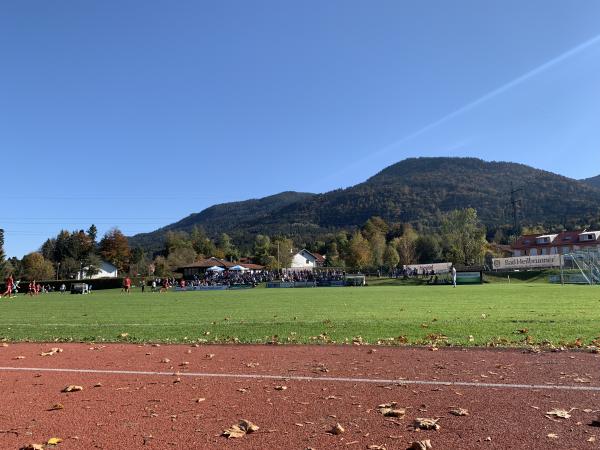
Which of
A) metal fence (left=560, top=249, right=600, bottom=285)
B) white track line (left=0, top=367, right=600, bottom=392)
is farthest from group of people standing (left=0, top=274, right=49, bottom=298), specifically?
metal fence (left=560, top=249, right=600, bottom=285)

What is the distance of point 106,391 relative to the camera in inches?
255

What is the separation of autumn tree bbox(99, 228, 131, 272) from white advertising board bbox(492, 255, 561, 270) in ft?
342

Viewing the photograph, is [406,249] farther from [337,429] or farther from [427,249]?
[337,429]

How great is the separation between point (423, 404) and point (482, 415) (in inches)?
25.9

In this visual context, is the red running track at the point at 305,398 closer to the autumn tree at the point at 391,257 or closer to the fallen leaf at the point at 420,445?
the fallen leaf at the point at 420,445

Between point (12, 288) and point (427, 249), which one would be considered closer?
point (12, 288)

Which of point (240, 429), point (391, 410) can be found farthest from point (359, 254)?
point (240, 429)

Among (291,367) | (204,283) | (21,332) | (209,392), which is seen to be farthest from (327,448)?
(204,283)

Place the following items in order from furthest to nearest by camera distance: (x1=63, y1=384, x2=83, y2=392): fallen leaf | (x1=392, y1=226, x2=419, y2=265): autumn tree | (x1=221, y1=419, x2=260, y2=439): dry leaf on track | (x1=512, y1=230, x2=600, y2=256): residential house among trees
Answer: (x1=512, y1=230, x2=600, y2=256): residential house among trees → (x1=392, y1=226, x2=419, y2=265): autumn tree → (x1=63, y1=384, x2=83, y2=392): fallen leaf → (x1=221, y1=419, x2=260, y2=439): dry leaf on track

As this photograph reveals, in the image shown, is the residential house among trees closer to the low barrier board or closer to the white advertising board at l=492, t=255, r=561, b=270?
the white advertising board at l=492, t=255, r=561, b=270

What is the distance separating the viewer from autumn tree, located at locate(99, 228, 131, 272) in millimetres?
136725

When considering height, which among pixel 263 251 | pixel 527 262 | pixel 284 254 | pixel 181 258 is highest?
pixel 263 251

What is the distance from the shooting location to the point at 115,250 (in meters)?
138

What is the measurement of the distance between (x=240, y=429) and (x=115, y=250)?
142333 millimetres
